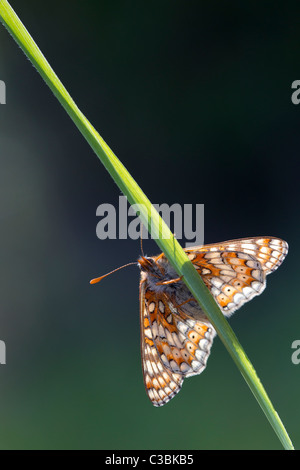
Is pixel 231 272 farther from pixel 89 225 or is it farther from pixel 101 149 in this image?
pixel 89 225

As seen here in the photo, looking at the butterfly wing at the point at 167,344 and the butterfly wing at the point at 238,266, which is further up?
the butterfly wing at the point at 238,266

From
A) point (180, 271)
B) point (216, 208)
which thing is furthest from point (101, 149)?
point (216, 208)

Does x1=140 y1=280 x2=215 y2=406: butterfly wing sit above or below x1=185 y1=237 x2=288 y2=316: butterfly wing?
below

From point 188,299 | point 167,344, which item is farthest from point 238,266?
point 167,344

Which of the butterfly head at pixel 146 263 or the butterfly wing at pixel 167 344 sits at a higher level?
the butterfly head at pixel 146 263
